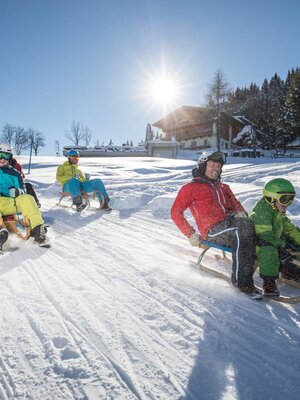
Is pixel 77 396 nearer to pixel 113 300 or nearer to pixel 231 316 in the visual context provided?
pixel 113 300

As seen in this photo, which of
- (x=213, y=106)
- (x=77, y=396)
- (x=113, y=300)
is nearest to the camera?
(x=77, y=396)

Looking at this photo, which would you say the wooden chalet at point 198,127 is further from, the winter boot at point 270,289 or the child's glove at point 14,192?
the winter boot at point 270,289

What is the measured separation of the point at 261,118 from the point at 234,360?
2327 inches

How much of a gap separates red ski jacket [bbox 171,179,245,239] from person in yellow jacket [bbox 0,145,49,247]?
1.92 meters

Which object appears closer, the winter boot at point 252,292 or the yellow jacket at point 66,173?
the winter boot at point 252,292

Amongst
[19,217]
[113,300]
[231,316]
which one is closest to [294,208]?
[231,316]

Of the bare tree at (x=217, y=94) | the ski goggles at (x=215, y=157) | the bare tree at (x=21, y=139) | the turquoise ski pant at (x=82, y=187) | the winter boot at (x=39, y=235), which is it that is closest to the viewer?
the ski goggles at (x=215, y=157)

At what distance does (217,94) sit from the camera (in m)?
41.3

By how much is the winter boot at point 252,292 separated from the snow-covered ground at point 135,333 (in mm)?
71

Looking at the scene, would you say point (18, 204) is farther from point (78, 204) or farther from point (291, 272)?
point (291, 272)

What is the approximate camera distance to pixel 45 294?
2.80 m

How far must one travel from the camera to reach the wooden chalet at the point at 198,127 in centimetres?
5009

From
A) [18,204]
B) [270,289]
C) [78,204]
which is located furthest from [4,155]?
[270,289]

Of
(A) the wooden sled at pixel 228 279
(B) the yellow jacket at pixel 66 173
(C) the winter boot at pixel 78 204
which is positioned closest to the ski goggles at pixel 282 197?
(A) the wooden sled at pixel 228 279
